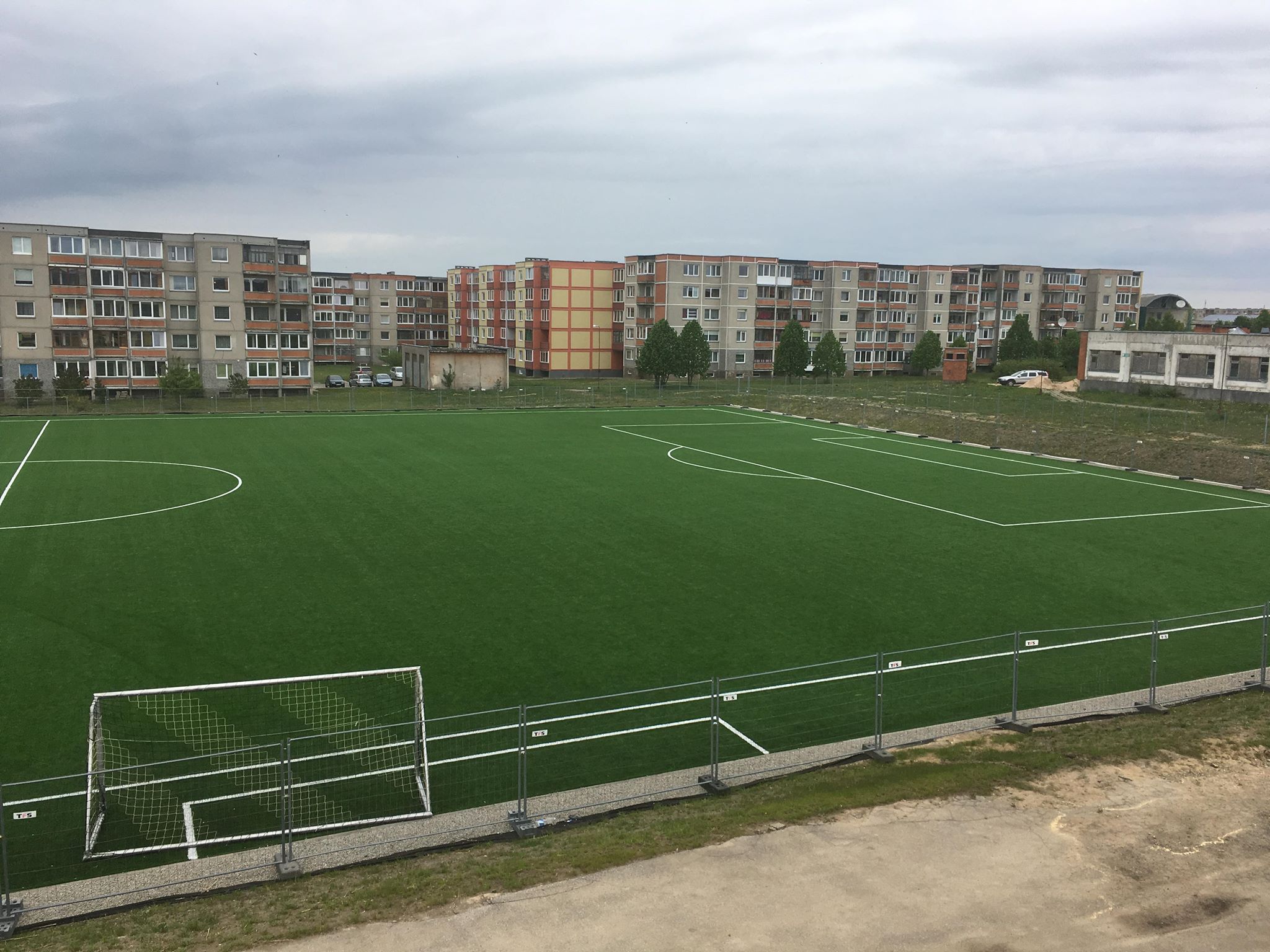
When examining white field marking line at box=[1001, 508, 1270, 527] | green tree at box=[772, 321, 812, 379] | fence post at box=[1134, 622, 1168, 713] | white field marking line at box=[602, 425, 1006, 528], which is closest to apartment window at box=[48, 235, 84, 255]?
white field marking line at box=[602, 425, 1006, 528]

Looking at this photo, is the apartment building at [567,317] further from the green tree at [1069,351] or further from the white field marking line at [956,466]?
the white field marking line at [956,466]

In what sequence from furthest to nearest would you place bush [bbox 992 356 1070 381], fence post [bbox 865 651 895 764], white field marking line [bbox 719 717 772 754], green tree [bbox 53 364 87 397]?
bush [bbox 992 356 1070 381] → green tree [bbox 53 364 87 397] → white field marking line [bbox 719 717 772 754] → fence post [bbox 865 651 895 764]

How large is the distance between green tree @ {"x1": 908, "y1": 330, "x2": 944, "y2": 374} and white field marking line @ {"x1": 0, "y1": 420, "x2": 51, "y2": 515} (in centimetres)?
8558

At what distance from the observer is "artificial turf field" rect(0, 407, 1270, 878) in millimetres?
18953

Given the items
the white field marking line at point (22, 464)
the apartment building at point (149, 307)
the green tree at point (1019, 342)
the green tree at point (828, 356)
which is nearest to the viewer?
→ the white field marking line at point (22, 464)

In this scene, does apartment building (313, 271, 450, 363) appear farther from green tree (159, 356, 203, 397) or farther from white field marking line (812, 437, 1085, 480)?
white field marking line (812, 437, 1085, 480)

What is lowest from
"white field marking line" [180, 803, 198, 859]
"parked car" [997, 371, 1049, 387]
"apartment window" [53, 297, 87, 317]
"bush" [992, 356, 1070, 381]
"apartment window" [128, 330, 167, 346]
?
"white field marking line" [180, 803, 198, 859]

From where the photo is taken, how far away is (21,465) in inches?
1620

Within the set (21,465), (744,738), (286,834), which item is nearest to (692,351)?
(21,465)

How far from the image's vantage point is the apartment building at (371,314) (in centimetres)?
13212

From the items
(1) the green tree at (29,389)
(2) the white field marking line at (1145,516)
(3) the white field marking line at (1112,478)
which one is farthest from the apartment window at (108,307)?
(2) the white field marking line at (1145,516)

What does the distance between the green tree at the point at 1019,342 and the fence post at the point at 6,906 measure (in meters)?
118

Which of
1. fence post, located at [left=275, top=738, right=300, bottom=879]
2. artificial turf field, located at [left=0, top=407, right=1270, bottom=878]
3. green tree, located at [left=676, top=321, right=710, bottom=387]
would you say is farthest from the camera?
green tree, located at [left=676, top=321, right=710, bottom=387]

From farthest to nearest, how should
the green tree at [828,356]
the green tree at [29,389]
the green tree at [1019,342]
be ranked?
1. the green tree at [1019,342]
2. the green tree at [828,356]
3. the green tree at [29,389]
